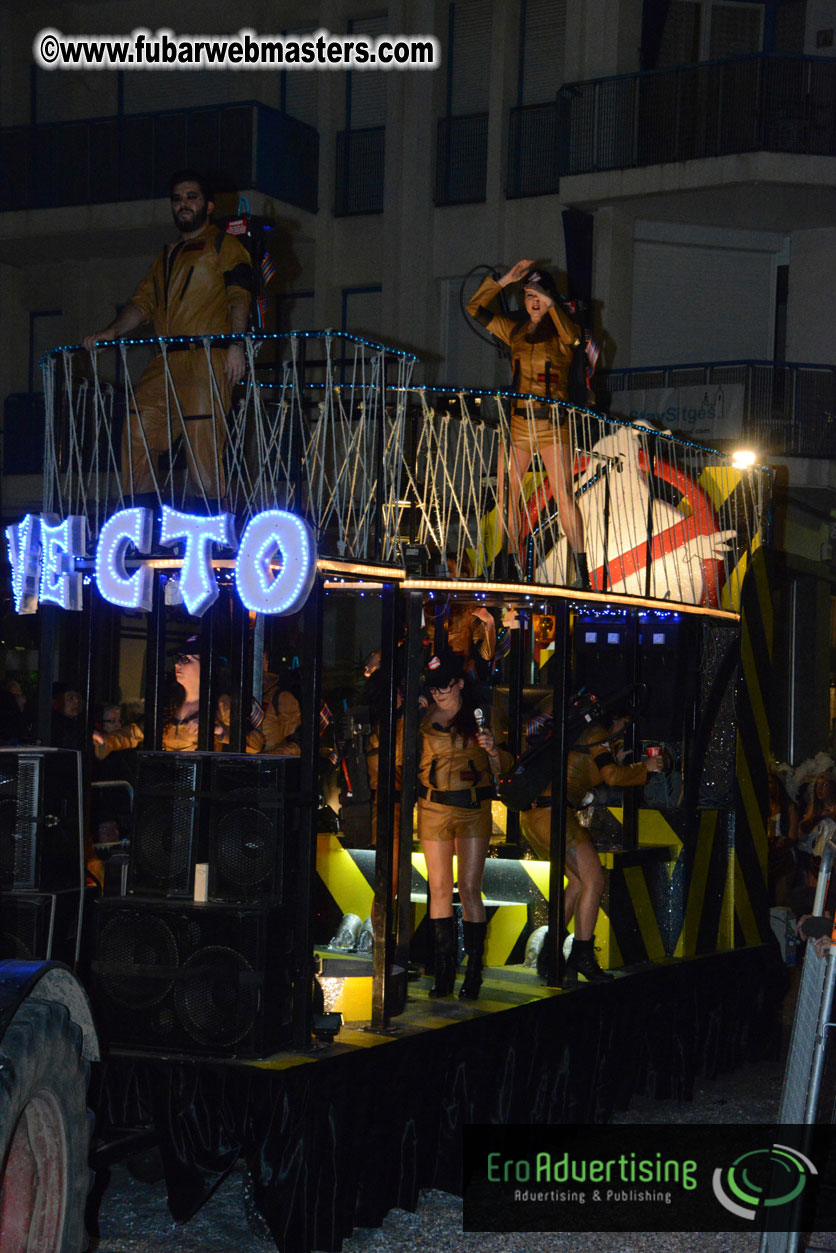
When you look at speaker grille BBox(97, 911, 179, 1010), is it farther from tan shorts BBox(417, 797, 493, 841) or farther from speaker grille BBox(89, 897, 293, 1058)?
tan shorts BBox(417, 797, 493, 841)

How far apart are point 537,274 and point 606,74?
12114mm

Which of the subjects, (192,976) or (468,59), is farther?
(468,59)

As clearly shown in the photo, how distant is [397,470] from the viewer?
7559mm

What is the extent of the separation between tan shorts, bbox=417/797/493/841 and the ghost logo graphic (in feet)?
6.67

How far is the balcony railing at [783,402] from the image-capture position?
19719mm

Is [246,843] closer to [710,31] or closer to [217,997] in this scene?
[217,997]

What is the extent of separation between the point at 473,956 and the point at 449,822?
2.25 ft

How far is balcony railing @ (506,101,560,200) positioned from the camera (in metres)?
20.6

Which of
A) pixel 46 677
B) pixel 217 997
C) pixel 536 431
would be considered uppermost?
pixel 536 431

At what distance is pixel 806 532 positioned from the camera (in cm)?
2108

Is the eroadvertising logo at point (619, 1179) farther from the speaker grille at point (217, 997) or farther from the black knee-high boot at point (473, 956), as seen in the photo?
the speaker grille at point (217, 997)

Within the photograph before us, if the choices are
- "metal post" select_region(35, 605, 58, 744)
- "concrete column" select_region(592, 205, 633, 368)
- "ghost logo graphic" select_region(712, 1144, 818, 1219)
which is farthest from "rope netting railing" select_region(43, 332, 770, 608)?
"concrete column" select_region(592, 205, 633, 368)

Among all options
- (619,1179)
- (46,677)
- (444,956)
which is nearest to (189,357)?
(46,677)

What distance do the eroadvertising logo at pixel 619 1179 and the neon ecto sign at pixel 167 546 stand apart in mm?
2610
